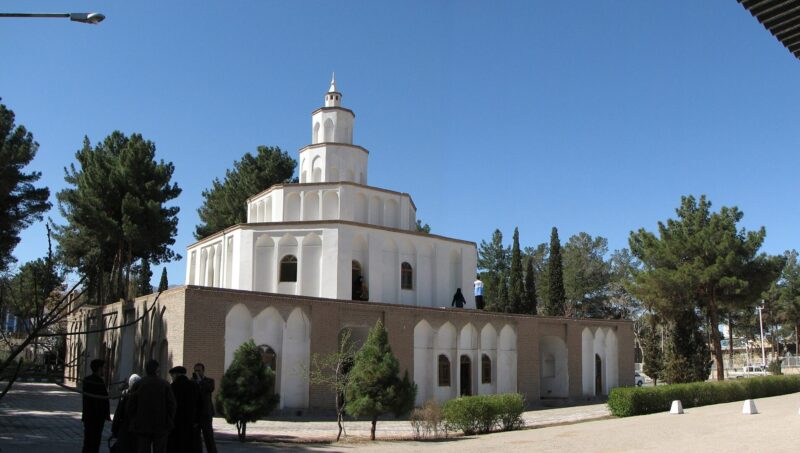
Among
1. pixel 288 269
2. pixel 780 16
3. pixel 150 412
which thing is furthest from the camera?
pixel 288 269

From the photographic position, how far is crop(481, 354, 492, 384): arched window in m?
27.6

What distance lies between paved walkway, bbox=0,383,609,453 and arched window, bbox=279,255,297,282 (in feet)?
23.7

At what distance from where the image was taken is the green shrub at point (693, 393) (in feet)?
78.7

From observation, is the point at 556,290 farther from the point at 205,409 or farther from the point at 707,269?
the point at 205,409

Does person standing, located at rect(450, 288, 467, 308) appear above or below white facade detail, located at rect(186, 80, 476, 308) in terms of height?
below

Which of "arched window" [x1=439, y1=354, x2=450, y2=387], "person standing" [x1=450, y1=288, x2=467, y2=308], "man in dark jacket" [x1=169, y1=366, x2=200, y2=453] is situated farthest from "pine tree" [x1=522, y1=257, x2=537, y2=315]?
"man in dark jacket" [x1=169, y1=366, x2=200, y2=453]

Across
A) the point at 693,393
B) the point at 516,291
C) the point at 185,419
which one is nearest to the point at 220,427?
the point at 185,419

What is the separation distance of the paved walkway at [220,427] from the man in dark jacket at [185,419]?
4.65 metres

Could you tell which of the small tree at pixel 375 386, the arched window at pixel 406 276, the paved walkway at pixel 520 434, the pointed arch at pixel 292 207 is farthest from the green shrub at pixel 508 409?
the pointed arch at pixel 292 207

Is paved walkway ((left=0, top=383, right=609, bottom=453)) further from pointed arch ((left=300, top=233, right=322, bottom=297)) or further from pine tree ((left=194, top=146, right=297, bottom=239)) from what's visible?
pine tree ((left=194, top=146, right=297, bottom=239))

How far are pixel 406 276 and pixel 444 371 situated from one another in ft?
15.4

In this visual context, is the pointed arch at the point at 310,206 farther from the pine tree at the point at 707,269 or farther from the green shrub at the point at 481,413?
the pine tree at the point at 707,269

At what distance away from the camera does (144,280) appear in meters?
45.8

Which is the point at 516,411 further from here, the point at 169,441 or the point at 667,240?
the point at 667,240
